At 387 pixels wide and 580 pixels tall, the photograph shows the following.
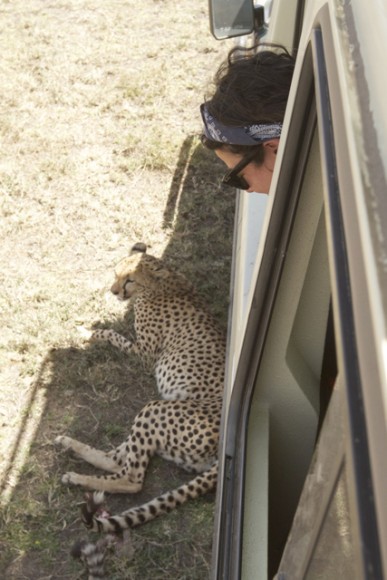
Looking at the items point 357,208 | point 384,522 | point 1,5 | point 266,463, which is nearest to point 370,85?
point 357,208

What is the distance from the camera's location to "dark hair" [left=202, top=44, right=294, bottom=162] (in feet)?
7.89

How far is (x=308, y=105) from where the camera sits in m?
1.64

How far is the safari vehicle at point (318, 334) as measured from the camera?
0.87m

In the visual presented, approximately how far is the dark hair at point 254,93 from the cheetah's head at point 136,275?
74.6 inches

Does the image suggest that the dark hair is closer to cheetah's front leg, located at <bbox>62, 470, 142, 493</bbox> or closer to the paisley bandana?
the paisley bandana

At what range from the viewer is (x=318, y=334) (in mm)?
2084

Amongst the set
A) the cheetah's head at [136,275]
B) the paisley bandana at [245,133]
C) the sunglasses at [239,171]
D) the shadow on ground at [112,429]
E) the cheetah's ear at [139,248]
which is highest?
the paisley bandana at [245,133]

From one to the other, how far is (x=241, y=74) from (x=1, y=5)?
5.88 metres

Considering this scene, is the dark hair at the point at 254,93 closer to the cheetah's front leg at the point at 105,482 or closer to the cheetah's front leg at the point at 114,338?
the cheetah's front leg at the point at 105,482

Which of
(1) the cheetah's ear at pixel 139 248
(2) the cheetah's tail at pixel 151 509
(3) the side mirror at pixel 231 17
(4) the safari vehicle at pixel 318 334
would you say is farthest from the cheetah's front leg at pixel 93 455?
(3) the side mirror at pixel 231 17

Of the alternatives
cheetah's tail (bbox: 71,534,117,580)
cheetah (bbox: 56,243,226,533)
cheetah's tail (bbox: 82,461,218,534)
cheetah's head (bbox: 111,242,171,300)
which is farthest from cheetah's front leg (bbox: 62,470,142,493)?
cheetah's head (bbox: 111,242,171,300)

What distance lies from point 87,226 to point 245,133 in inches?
104

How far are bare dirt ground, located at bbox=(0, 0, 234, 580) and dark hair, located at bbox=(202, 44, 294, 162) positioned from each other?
1571mm

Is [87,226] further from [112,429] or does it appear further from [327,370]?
[327,370]
